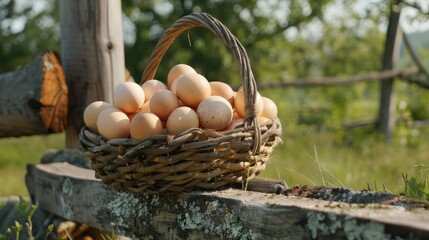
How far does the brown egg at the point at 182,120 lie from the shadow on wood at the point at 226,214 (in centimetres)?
24

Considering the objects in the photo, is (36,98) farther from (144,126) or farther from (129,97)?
(144,126)

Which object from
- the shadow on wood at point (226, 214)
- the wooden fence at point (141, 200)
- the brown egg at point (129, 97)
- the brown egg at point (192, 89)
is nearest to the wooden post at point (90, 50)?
the wooden fence at point (141, 200)

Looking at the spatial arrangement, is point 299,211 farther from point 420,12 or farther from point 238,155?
point 420,12

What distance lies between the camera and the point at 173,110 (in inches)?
79.4

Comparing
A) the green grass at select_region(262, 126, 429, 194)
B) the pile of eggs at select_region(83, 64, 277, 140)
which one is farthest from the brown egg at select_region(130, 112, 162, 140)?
the green grass at select_region(262, 126, 429, 194)

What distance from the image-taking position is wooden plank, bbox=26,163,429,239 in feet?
4.91

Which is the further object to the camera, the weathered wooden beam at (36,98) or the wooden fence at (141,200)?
the weathered wooden beam at (36,98)

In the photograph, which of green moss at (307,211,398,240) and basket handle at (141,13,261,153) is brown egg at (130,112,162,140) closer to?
basket handle at (141,13,261,153)

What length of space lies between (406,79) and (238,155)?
6138 mm

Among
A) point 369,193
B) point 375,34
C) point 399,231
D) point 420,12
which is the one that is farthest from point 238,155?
point 375,34

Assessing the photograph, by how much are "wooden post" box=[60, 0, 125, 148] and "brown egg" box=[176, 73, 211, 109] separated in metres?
1.23

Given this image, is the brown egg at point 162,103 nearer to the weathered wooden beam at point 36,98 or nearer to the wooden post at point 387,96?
the weathered wooden beam at point 36,98

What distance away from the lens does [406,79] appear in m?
7.49

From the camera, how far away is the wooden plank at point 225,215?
4.91ft
